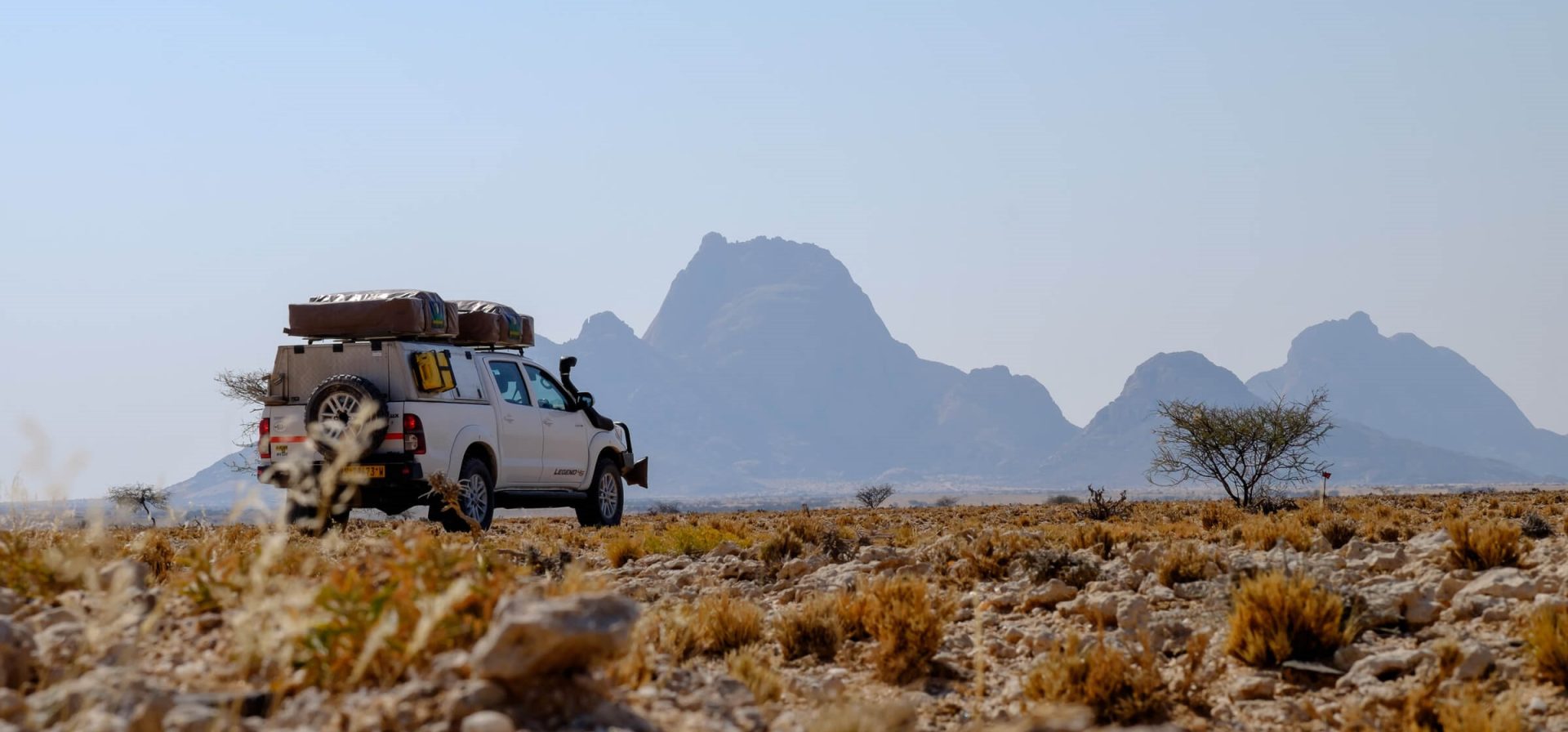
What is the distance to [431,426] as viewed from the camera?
44.6ft

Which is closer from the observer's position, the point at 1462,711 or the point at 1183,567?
the point at 1462,711

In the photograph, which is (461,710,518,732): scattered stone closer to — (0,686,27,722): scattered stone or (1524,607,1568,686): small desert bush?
(0,686,27,722): scattered stone

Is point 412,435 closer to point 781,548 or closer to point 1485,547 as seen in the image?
point 781,548

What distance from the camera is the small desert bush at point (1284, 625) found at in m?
6.65

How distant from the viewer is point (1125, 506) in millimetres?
24953

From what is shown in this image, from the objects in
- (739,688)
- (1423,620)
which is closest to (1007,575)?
(1423,620)

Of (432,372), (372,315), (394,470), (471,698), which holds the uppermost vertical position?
(372,315)

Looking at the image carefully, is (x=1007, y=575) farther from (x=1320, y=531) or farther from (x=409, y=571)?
(x=409, y=571)

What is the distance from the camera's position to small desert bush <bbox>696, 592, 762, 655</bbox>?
23.5ft

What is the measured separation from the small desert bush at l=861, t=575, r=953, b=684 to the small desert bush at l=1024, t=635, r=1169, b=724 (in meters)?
0.72

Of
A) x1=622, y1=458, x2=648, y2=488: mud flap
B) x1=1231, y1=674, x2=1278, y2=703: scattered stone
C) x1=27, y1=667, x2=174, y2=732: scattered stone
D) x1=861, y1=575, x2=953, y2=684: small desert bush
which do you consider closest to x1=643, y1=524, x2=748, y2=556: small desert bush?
x1=622, y1=458, x2=648, y2=488: mud flap

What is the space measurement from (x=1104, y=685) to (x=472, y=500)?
964 centimetres

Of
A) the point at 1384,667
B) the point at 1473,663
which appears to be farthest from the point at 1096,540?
the point at 1473,663

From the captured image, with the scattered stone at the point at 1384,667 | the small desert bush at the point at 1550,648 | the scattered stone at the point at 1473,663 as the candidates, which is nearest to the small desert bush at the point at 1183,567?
the scattered stone at the point at 1384,667
